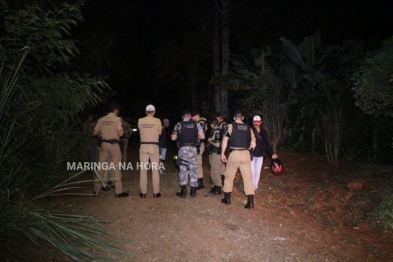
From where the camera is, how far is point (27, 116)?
5.92m

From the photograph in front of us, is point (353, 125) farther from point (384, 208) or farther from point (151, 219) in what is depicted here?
point (151, 219)

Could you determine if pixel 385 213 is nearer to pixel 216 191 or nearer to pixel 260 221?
pixel 260 221

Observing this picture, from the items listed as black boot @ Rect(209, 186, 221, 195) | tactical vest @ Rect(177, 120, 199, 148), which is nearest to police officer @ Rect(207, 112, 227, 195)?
black boot @ Rect(209, 186, 221, 195)

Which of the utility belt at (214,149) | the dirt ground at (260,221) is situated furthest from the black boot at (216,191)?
the utility belt at (214,149)

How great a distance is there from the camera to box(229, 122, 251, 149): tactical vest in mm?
7402

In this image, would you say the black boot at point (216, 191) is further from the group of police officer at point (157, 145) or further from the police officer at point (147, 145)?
the police officer at point (147, 145)

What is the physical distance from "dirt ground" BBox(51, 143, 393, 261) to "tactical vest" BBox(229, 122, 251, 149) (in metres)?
1.29

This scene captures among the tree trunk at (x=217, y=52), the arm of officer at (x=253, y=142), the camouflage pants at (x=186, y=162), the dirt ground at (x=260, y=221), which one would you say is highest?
the tree trunk at (x=217, y=52)

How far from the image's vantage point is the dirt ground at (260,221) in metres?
5.16

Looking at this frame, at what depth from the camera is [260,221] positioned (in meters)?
6.60

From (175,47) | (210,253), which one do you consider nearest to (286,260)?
(210,253)

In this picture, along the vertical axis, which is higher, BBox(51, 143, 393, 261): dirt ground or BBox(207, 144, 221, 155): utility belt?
BBox(207, 144, 221, 155): utility belt

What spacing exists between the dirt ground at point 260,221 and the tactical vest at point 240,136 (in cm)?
129

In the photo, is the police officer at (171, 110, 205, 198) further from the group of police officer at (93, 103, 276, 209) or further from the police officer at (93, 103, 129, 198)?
the police officer at (93, 103, 129, 198)
